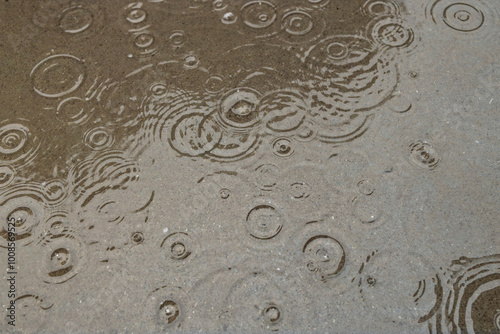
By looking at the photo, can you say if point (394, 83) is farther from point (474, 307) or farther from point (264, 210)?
point (474, 307)

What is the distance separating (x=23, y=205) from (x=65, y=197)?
195 mm

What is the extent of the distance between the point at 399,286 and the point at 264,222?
0.62 metres

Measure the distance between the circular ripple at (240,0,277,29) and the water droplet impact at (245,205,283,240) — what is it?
116 cm

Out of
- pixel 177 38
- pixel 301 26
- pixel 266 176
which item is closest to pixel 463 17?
pixel 301 26

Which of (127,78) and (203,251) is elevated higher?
(127,78)

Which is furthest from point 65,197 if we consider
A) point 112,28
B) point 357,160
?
point 357,160

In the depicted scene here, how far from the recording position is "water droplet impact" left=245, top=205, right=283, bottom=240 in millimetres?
2041

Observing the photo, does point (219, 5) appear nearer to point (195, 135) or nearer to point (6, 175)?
point (195, 135)

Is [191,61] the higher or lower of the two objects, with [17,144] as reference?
higher

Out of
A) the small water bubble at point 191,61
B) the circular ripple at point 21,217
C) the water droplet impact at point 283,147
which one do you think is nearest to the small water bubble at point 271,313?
the water droplet impact at point 283,147

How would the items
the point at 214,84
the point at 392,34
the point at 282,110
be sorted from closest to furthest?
1. the point at 282,110
2. the point at 214,84
3. the point at 392,34

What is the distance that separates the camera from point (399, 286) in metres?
1.88

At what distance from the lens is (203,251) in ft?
6.59

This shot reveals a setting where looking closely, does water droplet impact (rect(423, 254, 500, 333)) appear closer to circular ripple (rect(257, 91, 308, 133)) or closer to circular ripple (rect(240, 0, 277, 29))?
circular ripple (rect(257, 91, 308, 133))
